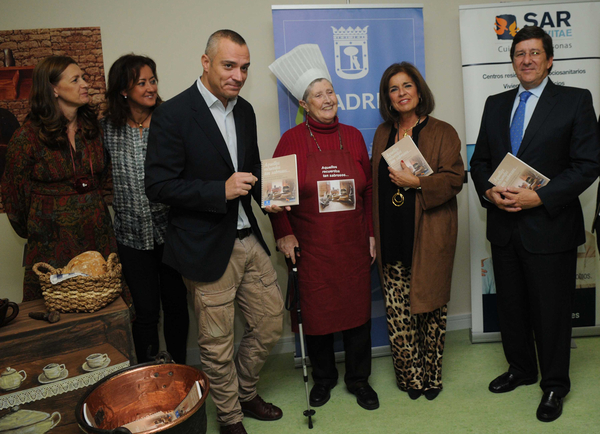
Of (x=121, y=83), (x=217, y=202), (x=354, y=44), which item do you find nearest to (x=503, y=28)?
(x=354, y=44)

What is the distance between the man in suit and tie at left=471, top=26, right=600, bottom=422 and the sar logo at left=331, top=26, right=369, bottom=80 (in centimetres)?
91

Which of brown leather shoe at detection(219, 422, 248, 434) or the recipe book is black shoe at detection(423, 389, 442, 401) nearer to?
brown leather shoe at detection(219, 422, 248, 434)

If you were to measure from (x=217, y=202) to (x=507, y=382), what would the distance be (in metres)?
2.01

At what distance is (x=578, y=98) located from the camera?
246cm

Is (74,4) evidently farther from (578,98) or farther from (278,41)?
(578,98)

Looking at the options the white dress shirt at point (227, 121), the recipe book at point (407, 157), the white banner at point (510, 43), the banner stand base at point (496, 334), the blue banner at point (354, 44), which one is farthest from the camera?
the banner stand base at point (496, 334)

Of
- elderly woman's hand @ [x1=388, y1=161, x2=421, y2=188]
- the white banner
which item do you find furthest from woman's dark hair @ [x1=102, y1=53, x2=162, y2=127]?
the white banner

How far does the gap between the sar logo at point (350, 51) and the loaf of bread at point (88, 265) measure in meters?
1.90

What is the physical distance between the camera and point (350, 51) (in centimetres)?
318

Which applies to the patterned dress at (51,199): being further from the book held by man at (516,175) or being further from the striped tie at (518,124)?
the striped tie at (518,124)

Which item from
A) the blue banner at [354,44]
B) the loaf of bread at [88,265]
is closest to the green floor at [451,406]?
the loaf of bread at [88,265]

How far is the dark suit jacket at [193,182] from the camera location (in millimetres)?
2230

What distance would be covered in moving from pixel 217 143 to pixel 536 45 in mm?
1692

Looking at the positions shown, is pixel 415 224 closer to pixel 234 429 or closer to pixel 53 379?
pixel 234 429
